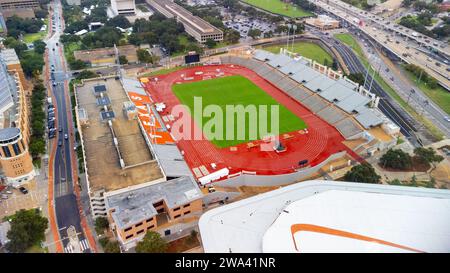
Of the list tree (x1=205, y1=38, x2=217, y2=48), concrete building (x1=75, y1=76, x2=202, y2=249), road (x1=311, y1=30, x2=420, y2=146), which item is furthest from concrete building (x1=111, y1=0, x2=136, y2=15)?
concrete building (x1=75, y1=76, x2=202, y2=249)

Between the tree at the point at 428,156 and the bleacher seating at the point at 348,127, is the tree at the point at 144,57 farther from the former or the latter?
the tree at the point at 428,156

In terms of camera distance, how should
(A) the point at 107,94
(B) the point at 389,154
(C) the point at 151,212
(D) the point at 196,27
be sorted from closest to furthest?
1. (C) the point at 151,212
2. (B) the point at 389,154
3. (A) the point at 107,94
4. (D) the point at 196,27

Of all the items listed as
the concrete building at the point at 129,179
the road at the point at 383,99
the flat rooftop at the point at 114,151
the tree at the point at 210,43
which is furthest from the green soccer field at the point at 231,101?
the tree at the point at 210,43

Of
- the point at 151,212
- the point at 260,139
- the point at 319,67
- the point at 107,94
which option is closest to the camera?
the point at 151,212

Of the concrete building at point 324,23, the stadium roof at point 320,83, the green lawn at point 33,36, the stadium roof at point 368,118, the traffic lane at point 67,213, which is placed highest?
the concrete building at point 324,23

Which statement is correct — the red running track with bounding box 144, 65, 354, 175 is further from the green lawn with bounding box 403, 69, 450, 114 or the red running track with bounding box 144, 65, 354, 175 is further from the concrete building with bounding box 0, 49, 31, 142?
the green lawn with bounding box 403, 69, 450, 114

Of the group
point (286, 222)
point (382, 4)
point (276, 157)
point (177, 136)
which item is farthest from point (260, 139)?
point (382, 4)

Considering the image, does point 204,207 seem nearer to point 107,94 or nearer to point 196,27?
point 107,94
